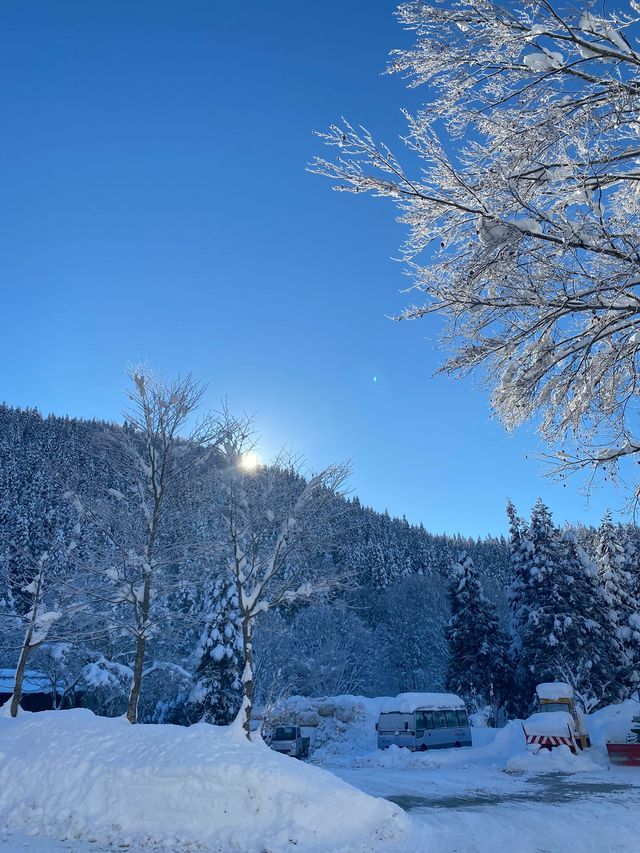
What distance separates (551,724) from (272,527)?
13.8 metres

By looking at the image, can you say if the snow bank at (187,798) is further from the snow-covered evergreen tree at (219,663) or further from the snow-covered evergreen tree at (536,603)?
the snow-covered evergreen tree at (536,603)

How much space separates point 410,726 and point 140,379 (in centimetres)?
1929

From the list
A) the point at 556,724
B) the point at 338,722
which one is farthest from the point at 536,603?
the point at 338,722

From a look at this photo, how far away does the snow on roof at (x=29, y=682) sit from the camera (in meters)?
32.1

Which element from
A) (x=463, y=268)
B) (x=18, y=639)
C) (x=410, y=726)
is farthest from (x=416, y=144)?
(x=18, y=639)

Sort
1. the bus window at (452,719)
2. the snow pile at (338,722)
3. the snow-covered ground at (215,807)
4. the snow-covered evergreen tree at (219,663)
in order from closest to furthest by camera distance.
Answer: the snow-covered ground at (215,807), the bus window at (452,719), the snow-covered evergreen tree at (219,663), the snow pile at (338,722)

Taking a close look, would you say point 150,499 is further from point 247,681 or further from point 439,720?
point 439,720

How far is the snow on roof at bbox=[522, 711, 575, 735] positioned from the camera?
20891mm

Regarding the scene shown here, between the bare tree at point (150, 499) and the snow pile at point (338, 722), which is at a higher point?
the bare tree at point (150, 499)

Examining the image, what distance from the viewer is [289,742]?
24531 mm

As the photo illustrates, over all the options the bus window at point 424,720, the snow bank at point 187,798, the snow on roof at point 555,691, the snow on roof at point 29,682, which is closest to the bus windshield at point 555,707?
the snow on roof at point 555,691

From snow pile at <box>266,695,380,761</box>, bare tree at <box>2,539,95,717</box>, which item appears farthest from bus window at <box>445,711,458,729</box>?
bare tree at <box>2,539,95,717</box>

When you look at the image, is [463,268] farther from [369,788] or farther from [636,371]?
[369,788]

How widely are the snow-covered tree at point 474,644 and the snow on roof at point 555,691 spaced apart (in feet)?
36.0
